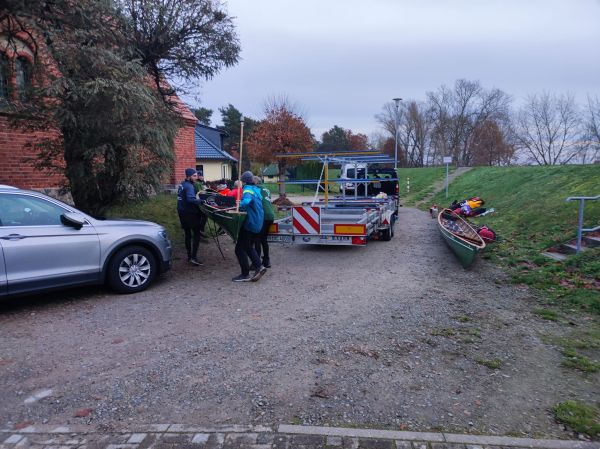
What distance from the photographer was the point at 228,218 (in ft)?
22.7

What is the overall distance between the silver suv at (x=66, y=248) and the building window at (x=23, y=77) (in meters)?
2.56

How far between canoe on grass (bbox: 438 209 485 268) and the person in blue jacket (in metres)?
3.90

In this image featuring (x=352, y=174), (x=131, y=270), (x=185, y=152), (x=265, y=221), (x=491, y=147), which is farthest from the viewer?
(x=491, y=147)

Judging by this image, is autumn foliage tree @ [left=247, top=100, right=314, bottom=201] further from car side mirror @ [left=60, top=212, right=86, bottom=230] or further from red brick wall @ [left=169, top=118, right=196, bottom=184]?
car side mirror @ [left=60, top=212, right=86, bottom=230]

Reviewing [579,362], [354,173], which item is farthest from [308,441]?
[354,173]

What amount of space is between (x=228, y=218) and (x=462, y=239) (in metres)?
4.83

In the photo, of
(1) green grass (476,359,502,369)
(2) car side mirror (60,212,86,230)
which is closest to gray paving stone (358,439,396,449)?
(1) green grass (476,359,502,369)

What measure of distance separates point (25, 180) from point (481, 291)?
10476 mm

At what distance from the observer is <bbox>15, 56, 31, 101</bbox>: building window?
7.05 metres

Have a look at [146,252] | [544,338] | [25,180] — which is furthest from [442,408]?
[25,180]

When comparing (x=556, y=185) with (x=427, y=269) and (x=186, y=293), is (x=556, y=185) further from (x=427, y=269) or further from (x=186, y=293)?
(x=186, y=293)

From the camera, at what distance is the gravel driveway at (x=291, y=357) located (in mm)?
3240

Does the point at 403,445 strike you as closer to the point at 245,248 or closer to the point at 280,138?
the point at 245,248

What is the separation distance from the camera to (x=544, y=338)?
4.62m
